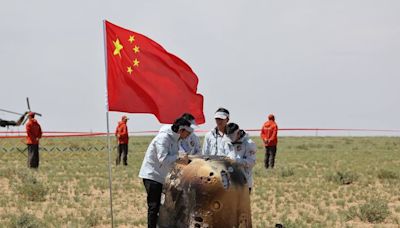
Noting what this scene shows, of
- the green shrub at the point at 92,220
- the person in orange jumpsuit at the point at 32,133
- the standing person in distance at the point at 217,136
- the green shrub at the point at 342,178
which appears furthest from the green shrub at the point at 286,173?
the standing person in distance at the point at 217,136

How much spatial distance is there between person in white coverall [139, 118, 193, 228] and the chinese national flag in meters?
1.19

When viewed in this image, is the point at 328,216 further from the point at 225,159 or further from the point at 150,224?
the point at 225,159

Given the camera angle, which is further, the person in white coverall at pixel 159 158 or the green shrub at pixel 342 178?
the green shrub at pixel 342 178

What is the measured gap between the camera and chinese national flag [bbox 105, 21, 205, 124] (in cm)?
923

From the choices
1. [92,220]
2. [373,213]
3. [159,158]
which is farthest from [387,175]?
[159,158]

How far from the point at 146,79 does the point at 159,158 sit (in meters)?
2.07

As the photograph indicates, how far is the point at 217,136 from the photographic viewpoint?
8352 mm

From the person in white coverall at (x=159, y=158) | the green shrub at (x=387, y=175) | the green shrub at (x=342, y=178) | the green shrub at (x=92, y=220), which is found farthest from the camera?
the green shrub at (x=387, y=175)

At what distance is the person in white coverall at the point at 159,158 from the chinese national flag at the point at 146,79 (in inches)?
46.9

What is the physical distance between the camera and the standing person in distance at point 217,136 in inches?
319

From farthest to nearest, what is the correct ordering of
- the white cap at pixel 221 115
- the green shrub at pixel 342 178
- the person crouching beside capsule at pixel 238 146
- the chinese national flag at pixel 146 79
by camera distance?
1. the green shrub at pixel 342 178
2. the chinese national flag at pixel 146 79
3. the person crouching beside capsule at pixel 238 146
4. the white cap at pixel 221 115

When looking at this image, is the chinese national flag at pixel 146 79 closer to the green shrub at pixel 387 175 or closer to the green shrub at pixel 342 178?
the green shrub at pixel 342 178

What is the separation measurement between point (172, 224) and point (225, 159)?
89 centimetres

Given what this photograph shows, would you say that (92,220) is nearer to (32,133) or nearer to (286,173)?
(286,173)
